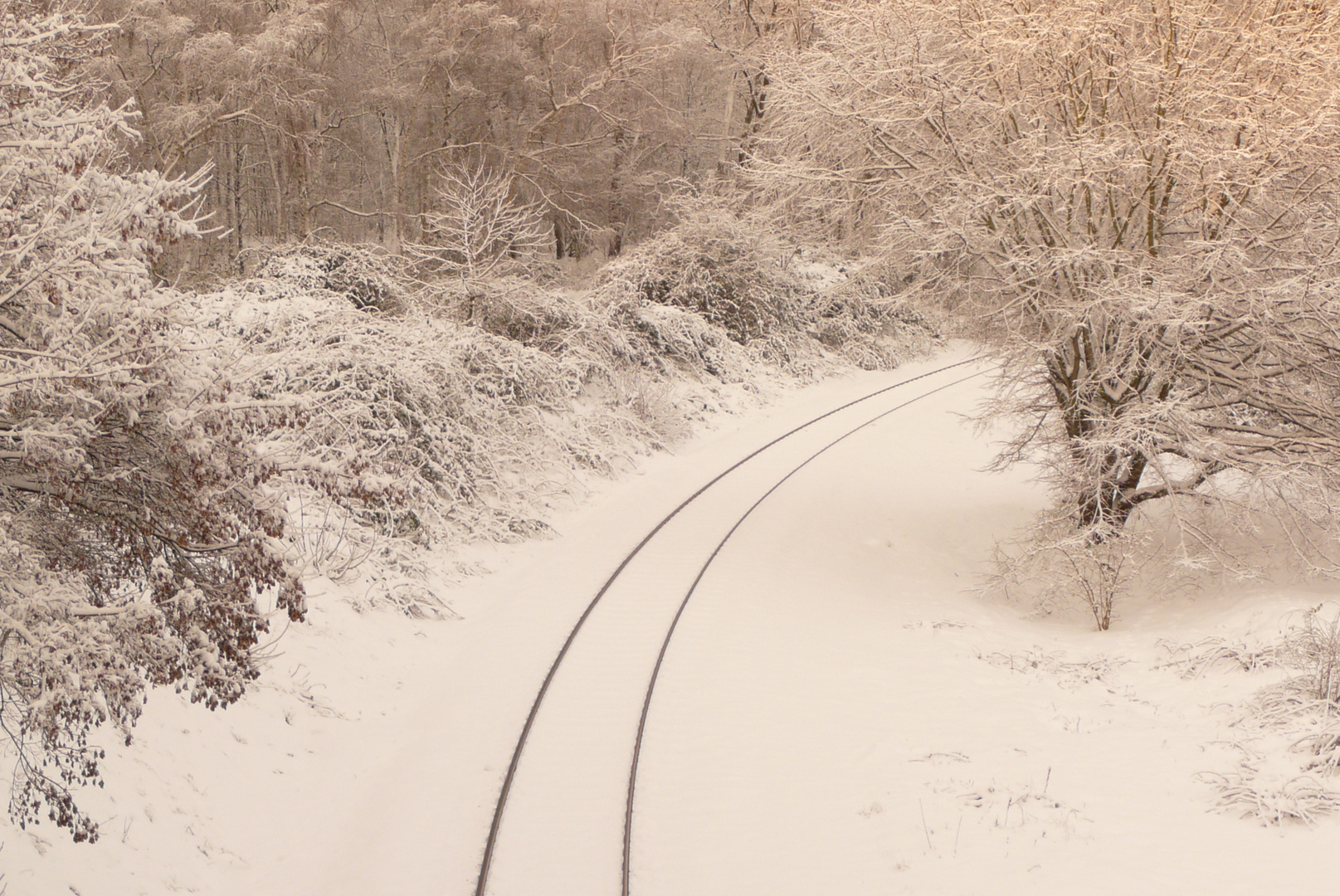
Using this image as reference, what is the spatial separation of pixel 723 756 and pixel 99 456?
6563 mm

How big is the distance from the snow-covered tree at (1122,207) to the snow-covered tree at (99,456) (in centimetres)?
1038

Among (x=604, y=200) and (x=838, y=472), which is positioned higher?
(x=604, y=200)

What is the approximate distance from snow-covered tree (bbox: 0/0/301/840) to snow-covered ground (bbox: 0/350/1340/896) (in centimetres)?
283

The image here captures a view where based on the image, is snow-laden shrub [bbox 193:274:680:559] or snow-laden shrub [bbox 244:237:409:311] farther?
snow-laden shrub [bbox 244:237:409:311]

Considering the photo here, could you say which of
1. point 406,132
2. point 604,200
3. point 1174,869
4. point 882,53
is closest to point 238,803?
point 1174,869

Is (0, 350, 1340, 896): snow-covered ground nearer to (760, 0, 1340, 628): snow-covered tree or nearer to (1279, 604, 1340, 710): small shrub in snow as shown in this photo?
(1279, 604, 1340, 710): small shrub in snow

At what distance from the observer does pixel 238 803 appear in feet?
28.1

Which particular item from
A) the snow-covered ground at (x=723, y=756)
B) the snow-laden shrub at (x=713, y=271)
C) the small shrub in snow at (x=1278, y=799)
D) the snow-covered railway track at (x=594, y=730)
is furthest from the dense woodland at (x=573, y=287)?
the small shrub in snow at (x=1278, y=799)

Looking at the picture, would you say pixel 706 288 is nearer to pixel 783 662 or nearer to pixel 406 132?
pixel 406 132

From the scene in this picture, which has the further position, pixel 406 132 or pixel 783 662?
pixel 406 132

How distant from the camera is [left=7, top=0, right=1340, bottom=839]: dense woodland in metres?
5.22

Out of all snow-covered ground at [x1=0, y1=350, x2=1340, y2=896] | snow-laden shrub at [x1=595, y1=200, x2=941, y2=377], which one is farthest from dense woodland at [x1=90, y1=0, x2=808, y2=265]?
snow-covered ground at [x1=0, y1=350, x2=1340, y2=896]

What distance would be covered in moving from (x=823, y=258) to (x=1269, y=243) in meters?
25.6

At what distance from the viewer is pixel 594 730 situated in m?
9.91
